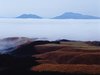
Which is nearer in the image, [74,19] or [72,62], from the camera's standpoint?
[72,62]

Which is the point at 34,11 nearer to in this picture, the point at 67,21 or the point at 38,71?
the point at 67,21

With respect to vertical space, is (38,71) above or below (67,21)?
below

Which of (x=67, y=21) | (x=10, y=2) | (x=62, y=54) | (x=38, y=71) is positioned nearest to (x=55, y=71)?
(x=38, y=71)

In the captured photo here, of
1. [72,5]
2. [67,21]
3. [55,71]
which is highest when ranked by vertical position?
[72,5]

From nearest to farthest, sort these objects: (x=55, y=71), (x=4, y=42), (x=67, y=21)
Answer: (x=55, y=71) → (x=4, y=42) → (x=67, y=21)

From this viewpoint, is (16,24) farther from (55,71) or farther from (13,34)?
(55,71)

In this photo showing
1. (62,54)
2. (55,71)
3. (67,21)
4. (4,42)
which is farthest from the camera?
(67,21)

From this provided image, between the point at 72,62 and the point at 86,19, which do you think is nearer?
the point at 72,62

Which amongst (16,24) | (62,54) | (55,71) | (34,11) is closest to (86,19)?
(34,11)

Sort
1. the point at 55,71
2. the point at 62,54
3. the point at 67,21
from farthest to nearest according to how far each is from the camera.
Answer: the point at 67,21, the point at 62,54, the point at 55,71
